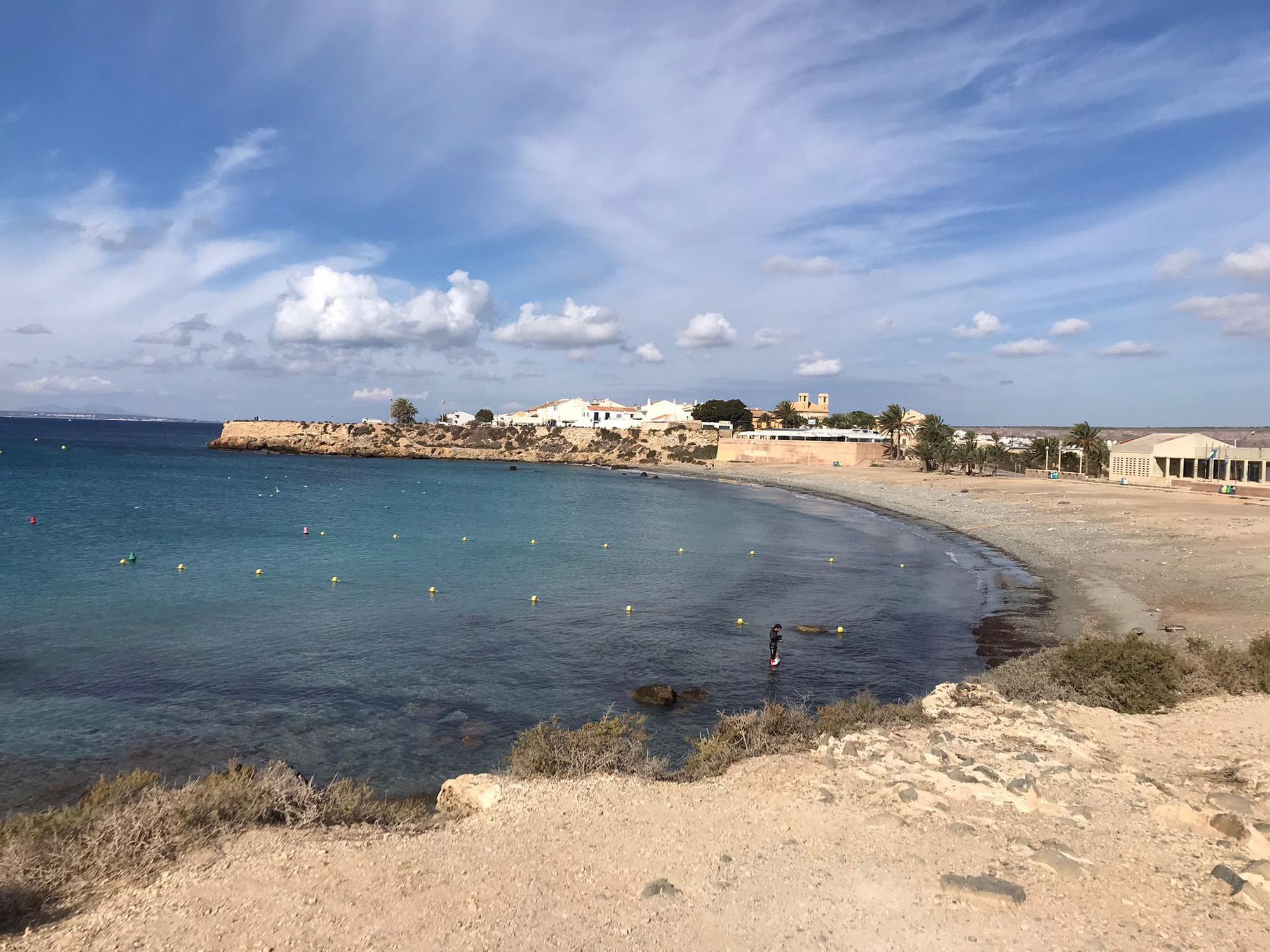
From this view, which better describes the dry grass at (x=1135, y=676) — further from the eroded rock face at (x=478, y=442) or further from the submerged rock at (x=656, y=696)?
the eroded rock face at (x=478, y=442)

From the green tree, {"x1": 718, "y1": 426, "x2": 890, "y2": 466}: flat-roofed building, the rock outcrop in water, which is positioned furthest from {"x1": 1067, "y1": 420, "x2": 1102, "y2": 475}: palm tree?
the rock outcrop in water

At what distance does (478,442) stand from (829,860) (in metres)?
145

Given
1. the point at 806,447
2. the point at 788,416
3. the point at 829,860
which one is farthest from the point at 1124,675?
the point at 788,416

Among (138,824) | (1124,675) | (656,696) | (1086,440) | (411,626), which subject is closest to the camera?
(138,824)

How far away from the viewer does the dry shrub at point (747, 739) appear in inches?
478

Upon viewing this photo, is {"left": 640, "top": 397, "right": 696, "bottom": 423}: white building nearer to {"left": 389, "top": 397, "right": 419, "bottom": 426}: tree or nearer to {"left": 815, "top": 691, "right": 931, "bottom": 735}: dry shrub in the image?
{"left": 389, "top": 397, "right": 419, "bottom": 426}: tree

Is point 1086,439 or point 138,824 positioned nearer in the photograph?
point 138,824

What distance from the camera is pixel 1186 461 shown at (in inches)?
2689

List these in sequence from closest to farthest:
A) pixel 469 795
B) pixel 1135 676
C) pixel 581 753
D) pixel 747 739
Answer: pixel 469 795, pixel 581 753, pixel 747 739, pixel 1135 676

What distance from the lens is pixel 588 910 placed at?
7820 mm

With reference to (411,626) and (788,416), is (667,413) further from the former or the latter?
(411,626)

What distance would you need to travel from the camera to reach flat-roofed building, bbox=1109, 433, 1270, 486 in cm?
6294

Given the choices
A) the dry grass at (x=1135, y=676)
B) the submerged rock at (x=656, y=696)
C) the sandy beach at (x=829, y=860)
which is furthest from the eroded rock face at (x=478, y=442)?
the sandy beach at (x=829, y=860)

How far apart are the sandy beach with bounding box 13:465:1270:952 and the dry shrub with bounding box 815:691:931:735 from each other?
1.44 feet
